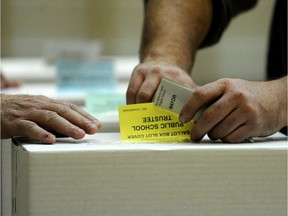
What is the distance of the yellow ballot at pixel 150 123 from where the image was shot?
34.1 inches

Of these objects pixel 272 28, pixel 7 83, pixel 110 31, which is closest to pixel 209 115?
pixel 272 28

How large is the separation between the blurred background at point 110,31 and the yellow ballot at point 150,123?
2.26 metres

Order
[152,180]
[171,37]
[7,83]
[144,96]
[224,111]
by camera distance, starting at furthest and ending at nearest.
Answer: [7,83]
[171,37]
[144,96]
[224,111]
[152,180]

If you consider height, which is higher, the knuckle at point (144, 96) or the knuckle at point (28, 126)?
the knuckle at point (144, 96)

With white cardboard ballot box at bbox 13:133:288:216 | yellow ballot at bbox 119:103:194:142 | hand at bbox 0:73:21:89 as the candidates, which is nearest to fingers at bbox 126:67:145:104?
yellow ballot at bbox 119:103:194:142

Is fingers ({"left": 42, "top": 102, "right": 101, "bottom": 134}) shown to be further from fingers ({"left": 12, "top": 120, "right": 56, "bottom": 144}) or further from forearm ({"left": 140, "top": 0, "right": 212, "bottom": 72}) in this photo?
forearm ({"left": 140, "top": 0, "right": 212, "bottom": 72})

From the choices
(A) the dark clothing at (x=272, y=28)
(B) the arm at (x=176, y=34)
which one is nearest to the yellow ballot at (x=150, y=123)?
(B) the arm at (x=176, y=34)

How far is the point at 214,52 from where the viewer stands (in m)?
3.30

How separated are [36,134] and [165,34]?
52 cm

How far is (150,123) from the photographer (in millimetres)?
872

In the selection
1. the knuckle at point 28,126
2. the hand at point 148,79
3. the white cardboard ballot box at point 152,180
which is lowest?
the white cardboard ballot box at point 152,180

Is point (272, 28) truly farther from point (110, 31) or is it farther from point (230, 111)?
point (110, 31)

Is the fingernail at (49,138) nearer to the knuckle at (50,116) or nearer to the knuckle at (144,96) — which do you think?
the knuckle at (50,116)

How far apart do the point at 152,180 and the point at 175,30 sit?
1.96ft
